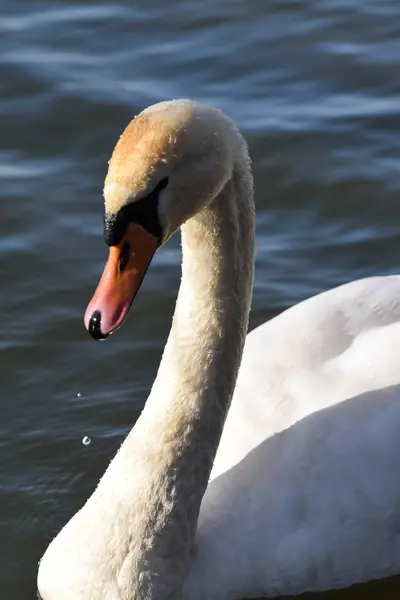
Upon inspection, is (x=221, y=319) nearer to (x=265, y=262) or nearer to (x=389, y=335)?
(x=389, y=335)

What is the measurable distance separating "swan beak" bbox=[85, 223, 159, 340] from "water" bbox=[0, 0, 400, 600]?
1.68m

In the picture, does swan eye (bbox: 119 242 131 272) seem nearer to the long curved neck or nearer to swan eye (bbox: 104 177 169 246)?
swan eye (bbox: 104 177 169 246)

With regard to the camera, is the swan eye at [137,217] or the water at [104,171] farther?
the water at [104,171]

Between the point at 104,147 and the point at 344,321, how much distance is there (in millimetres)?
3572

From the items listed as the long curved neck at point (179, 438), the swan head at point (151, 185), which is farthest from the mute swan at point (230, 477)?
the swan head at point (151, 185)

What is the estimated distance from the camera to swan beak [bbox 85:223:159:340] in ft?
13.5

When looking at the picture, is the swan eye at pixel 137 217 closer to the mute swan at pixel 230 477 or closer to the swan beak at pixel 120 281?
the swan beak at pixel 120 281

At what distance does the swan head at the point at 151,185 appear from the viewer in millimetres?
4039

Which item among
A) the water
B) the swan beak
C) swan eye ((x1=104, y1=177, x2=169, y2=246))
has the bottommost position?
the water

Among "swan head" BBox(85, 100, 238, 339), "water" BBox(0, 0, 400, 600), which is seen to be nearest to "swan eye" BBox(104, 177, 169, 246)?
"swan head" BBox(85, 100, 238, 339)

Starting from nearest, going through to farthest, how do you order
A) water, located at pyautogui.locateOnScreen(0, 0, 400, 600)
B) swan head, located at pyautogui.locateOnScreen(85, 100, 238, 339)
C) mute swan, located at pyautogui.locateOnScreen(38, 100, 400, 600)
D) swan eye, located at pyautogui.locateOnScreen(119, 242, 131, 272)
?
1. swan head, located at pyautogui.locateOnScreen(85, 100, 238, 339)
2. swan eye, located at pyautogui.locateOnScreen(119, 242, 131, 272)
3. mute swan, located at pyautogui.locateOnScreen(38, 100, 400, 600)
4. water, located at pyautogui.locateOnScreen(0, 0, 400, 600)

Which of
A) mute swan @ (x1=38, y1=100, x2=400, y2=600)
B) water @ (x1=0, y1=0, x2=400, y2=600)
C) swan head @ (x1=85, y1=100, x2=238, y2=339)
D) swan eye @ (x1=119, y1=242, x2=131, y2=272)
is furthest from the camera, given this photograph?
water @ (x1=0, y1=0, x2=400, y2=600)

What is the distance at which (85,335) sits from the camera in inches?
279

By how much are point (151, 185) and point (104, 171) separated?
4.39m
